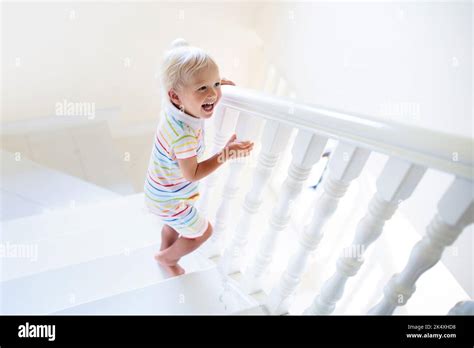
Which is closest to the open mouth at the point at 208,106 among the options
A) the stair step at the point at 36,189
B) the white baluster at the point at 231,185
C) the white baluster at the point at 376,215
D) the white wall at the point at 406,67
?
the white baluster at the point at 231,185

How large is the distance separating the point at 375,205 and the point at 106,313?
3.27 ft

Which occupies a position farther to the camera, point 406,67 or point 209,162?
point 406,67

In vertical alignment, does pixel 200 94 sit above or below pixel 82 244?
above

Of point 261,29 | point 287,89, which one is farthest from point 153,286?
point 261,29

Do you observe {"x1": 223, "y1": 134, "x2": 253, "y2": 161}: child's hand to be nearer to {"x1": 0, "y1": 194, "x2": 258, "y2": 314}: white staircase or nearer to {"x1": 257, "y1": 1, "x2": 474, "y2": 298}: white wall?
{"x1": 0, "y1": 194, "x2": 258, "y2": 314}: white staircase

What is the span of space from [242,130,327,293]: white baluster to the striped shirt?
0.31 meters

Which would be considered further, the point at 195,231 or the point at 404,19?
the point at 404,19

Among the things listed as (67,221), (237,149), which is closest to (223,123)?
(237,149)

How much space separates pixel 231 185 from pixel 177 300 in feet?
1.54

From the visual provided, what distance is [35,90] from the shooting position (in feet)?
8.82

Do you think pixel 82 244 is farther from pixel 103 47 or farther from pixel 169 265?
pixel 103 47

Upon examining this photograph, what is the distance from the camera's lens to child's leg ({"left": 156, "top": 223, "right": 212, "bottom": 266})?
1.50 metres

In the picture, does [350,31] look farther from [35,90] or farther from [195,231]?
[35,90]

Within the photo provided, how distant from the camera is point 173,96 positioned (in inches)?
43.9
